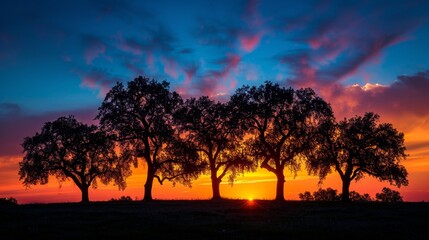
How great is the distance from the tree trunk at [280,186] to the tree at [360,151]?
561 cm

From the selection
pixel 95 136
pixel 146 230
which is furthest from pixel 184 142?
pixel 146 230

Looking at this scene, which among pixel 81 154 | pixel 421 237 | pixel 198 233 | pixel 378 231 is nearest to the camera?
pixel 421 237

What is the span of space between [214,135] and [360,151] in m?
22.7

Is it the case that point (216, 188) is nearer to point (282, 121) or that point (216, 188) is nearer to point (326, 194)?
point (282, 121)

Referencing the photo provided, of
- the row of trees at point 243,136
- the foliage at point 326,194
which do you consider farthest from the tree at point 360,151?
the foliage at point 326,194

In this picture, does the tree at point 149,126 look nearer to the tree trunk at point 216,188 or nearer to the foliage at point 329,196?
the tree trunk at point 216,188

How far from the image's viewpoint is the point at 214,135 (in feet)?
210

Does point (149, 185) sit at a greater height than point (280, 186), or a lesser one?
greater

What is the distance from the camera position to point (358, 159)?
60844 millimetres

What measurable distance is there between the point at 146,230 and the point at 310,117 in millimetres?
41938

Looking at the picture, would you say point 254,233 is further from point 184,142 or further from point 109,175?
point 109,175

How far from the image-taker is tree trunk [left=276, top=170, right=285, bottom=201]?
59031 millimetres

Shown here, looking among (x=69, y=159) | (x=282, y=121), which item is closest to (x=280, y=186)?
(x=282, y=121)

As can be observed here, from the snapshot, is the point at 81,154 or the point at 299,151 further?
the point at 81,154
